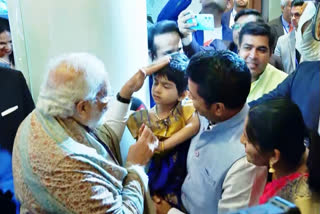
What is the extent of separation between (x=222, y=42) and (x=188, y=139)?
96 cm

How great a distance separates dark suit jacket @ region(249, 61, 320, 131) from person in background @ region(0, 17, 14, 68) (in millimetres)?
1149

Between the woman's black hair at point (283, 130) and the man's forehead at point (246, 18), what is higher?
the man's forehead at point (246, 18)

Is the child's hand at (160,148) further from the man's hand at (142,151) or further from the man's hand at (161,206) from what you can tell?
the man's hand at (161,206)

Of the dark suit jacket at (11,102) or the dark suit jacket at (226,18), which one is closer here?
the dark suit jacket at (11,102)

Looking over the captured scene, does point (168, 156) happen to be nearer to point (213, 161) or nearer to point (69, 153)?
point (213, 161)

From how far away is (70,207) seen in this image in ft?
2.86

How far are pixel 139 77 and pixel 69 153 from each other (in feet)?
1.57

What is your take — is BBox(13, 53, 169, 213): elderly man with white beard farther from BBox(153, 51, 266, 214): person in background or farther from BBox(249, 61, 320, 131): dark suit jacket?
BBox(249, 61, 320, 131): dark suit jacket

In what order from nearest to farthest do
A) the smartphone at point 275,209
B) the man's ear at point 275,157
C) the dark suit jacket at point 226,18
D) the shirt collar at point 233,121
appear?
the smartphone at point 275,209 < the man's ear at point 275,157 < the shirt collar at point 233,121 < the dark suit jacket at point 226,18

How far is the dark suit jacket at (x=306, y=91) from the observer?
822 mm

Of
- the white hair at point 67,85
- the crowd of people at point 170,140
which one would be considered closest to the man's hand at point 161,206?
the crowd of people at point 170,140

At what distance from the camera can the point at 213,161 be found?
3.24 ft

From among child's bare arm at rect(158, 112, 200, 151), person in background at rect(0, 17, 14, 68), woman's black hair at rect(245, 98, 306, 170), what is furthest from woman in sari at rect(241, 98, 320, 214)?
person in background at rect(0, 17, 14, 68)

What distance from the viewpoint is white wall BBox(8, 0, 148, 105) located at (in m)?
1.27
